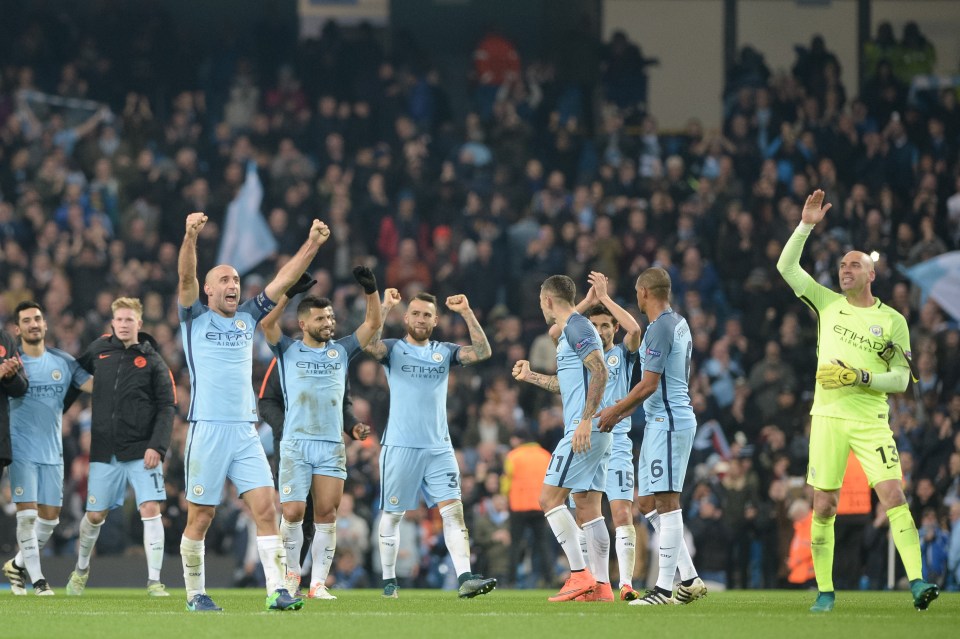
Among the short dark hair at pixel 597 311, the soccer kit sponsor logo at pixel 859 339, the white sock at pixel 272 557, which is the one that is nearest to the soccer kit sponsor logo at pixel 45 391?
the white sock at pixel 272 557

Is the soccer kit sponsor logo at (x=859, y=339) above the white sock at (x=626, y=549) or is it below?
above

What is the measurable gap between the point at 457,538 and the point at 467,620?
2488mm

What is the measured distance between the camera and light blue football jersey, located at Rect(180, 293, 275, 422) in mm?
11141

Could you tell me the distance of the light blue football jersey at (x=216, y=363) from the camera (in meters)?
→ 11.1

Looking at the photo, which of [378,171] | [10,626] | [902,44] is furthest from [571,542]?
[902,44]

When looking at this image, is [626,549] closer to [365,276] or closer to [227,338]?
[365,276]

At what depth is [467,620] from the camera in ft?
34.2

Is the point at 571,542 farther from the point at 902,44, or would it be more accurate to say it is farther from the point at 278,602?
the point at 902,44

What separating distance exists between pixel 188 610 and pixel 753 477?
10.2m

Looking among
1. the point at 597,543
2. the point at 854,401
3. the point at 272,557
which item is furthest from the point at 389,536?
the point at 854,401

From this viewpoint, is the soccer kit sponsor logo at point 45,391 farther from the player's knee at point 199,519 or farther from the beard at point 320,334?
the player's knee at point 199,519

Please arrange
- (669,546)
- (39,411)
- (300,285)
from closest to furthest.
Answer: (300,285)
(669,546)
(39,411)

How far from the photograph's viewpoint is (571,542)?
12.9 metres

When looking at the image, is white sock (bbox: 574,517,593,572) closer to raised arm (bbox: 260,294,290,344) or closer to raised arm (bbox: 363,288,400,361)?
raised arm (bbox: 363,288,400,361)
